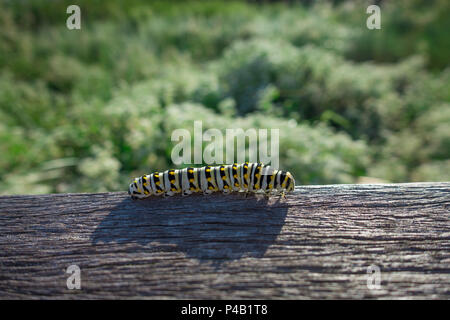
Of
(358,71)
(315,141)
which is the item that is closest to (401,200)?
(315,141)

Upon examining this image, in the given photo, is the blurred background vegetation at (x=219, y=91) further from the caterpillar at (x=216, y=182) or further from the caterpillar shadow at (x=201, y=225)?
the caterpillar shadow at (x=201, y=225)

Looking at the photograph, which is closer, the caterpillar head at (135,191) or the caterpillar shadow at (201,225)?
the caterpillar shadow at (201,225)

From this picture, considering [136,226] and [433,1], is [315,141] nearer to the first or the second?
[136,226]

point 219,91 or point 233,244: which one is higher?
point 219,91

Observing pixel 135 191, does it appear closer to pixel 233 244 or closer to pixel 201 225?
pixel 201 225

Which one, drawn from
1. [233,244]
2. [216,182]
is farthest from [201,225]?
[216,182]

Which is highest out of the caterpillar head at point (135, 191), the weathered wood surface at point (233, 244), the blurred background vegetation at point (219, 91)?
the blurred background vegetation at point (219, 91)

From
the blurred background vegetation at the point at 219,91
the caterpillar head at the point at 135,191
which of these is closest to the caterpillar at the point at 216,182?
the caterpillar head at the point at 135,191
